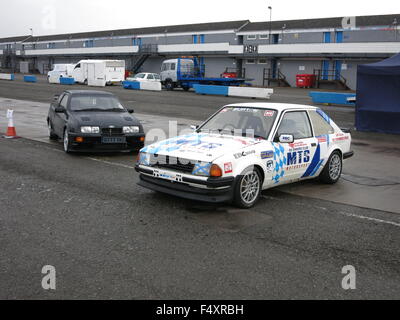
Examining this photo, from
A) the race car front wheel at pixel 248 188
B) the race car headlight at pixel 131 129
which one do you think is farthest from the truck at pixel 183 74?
the race car front wheel at pixel 248 188

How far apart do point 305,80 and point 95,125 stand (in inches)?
1550

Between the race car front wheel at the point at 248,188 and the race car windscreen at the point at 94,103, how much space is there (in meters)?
5.71

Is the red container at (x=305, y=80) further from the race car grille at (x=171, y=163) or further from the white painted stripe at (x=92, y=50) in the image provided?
the race car grille at (x=171, y=163)

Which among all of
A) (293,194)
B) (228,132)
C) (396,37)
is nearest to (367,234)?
(293,194)

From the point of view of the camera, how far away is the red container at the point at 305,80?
46.2m

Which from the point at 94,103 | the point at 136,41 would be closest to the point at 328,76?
the point at 136,41

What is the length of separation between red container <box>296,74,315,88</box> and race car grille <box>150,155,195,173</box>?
138ft

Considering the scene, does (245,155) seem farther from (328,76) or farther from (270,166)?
(328,76)

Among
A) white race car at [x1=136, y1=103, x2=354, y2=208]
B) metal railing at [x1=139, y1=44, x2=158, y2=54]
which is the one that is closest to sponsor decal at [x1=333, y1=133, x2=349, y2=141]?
white race car at [x1=136, y1=103, x2=354, y2=208]

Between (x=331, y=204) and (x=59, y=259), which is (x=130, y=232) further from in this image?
(x=331, y=204)

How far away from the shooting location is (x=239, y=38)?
55719mm

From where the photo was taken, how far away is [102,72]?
41.0 metres

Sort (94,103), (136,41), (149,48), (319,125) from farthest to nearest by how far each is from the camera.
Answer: (136,41) < (149,48) < (94,103) < (319,125)
